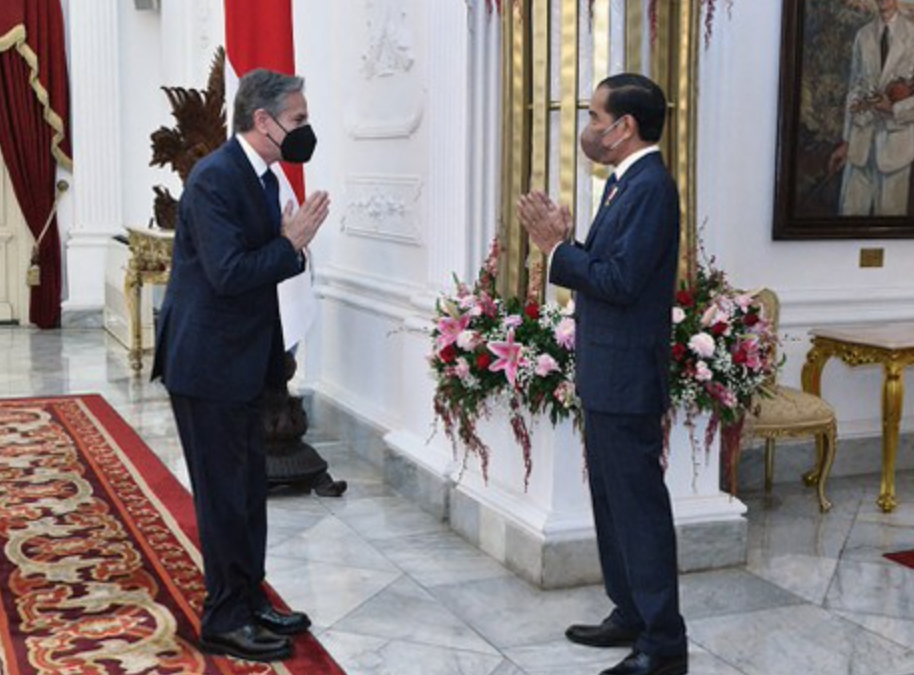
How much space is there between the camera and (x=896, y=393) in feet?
18.9

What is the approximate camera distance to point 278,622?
4.08 metres

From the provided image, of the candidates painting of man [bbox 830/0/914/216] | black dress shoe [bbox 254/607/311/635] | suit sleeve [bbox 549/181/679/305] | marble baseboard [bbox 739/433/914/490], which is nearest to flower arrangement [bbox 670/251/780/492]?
suit sleeve [bbox 549/181/679/305]

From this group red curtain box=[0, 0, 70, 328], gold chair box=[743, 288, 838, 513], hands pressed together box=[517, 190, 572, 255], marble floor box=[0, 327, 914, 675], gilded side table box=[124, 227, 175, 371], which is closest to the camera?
hands pressed together box=[517, 190, 572, 255]

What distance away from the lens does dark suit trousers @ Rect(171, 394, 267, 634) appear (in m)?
3.81

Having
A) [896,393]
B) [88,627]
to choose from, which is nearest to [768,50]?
[896,393]

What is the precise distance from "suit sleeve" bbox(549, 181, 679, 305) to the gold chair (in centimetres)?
208

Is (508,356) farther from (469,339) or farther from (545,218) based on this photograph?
(545,218)

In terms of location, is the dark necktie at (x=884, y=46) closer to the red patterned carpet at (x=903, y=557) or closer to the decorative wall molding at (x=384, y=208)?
the decorative wall molding at (x=384, y=208)

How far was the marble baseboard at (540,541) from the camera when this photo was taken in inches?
182

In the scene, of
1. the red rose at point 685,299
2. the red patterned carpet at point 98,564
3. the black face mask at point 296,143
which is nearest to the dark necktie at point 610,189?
the black face mask at point 296,143

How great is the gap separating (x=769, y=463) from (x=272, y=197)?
3.18m

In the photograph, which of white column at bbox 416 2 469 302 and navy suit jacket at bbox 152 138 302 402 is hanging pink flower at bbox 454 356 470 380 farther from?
navy suit jacket at bbox 152 138 302 402

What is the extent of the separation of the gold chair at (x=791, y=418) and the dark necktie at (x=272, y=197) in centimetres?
240

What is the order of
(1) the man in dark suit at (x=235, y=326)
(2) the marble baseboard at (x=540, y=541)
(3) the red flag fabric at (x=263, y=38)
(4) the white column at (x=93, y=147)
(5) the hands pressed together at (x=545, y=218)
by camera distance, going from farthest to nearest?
(4) the white column at (x=93, y=147) < (3) the red flag fabric at (x=263, y=38) < (2) the marble baseboard at (x=540, y=541) < (1) the man in dark suit at (x=235, y=326) < (5) the hands pressed together at (x=545, y=218)
